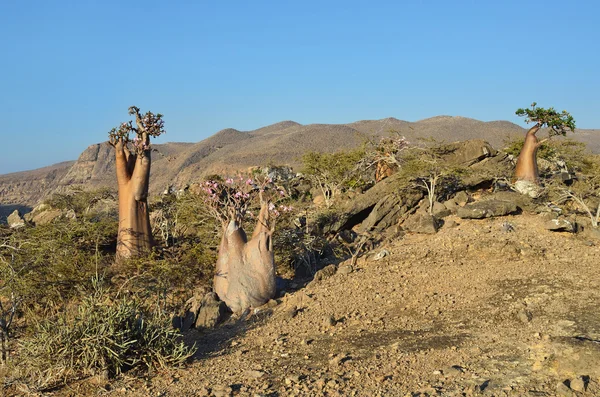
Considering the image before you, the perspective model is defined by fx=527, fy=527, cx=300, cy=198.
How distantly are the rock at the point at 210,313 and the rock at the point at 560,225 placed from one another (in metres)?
5.64

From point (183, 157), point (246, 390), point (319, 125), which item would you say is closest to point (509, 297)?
point (246, 390)

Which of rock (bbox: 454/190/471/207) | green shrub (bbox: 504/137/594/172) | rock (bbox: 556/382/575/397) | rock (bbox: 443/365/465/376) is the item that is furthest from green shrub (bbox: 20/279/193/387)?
green shrub (bbox: 504/137/594/172)

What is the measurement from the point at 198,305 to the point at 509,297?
378cm

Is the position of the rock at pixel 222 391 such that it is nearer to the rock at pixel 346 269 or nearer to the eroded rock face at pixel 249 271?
the eroded rock face at pixel 249 271

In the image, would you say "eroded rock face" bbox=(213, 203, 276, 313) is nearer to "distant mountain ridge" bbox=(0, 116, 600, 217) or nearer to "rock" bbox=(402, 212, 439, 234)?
"rock" bbox=(402, 212, 439, 234)

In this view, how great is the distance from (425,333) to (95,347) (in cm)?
314

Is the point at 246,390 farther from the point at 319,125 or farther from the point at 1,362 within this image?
the point at 319,125

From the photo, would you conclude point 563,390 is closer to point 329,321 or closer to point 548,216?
point 329,321

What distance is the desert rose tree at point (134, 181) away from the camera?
27.6ft

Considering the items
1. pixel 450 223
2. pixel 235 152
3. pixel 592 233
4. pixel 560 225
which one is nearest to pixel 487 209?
pixel 450 223

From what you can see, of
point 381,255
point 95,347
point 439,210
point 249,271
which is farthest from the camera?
point 439,210

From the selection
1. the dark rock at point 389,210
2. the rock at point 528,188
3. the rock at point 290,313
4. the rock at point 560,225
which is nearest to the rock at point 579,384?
the rock at point 290,313

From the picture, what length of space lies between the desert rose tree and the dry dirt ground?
9.76 feet

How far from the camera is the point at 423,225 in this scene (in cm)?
→ 920
